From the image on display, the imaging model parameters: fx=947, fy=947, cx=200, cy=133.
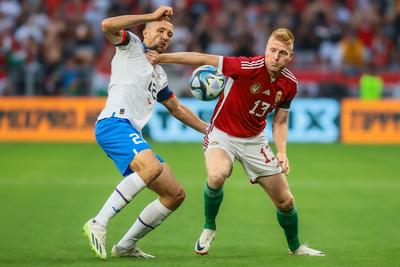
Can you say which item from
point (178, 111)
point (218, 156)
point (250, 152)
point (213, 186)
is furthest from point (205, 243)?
point (178, 111)

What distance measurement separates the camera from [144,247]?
9.08 m

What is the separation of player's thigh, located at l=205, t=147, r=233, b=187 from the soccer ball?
0.50 m

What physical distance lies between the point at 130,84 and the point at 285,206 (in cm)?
176

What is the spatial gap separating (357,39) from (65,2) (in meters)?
7.54

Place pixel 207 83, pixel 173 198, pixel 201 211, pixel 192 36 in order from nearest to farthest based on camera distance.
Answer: pixel 173 198 → pixel 207 83 → pixel 201 211 → pixel 192 36

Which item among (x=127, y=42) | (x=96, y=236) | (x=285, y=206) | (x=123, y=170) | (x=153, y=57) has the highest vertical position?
(x=127, y=42)

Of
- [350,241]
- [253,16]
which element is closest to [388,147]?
[253,16]

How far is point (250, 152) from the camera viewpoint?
8.53m

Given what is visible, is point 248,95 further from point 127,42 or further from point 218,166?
point 127,42

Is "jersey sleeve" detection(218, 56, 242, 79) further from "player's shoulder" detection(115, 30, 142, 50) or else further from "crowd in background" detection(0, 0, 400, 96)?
"crowd in background" detection(0, 0, 400, 96)

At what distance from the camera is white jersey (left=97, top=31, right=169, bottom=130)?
8.19m

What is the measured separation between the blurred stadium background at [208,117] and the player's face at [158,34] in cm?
222

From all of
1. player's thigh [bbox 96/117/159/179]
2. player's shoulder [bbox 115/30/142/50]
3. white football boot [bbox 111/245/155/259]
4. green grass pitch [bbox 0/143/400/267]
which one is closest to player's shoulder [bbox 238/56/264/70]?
player's shoulder [bbox 115/30/142/50]

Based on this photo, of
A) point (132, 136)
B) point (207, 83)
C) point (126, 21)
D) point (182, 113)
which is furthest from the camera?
point (182, 113)
